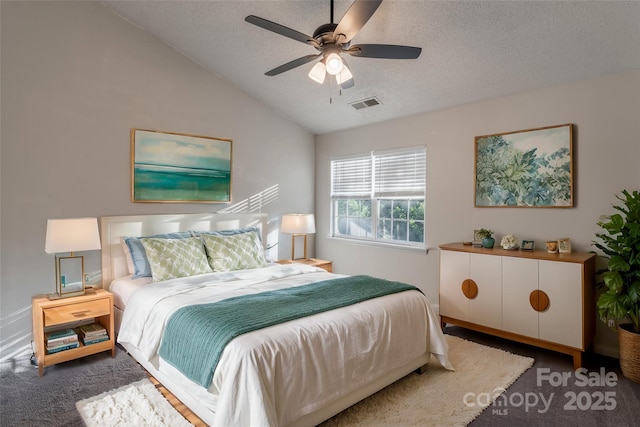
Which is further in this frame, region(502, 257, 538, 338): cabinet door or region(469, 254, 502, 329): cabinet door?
region(469, 254, 502, 329): cabinet door

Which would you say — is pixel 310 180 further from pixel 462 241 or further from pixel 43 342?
pixel 43 342

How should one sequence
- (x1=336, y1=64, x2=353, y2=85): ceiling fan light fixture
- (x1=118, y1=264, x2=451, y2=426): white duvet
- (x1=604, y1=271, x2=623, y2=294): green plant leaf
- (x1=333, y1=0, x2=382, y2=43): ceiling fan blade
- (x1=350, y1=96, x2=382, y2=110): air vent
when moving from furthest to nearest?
(x1=350, y1=96, x2=382, y2=110): air vent < (x1=604, y1=271, x2=623, y2=294): green plant leaf < (x1=336, y1=64, x2=353, y2=85): ceiling fan light fixture < (x1=333, y1=0, x2=382, y2=43): ceiling fan blade < (x1=118, y1=264, x2=451, y2=426): white duvet

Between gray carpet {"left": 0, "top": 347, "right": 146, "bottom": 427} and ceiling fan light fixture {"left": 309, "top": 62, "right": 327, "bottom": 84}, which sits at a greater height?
ceiling fan light fixture {"left": 309, "top": 62, "right": 327, "bottom": 84}

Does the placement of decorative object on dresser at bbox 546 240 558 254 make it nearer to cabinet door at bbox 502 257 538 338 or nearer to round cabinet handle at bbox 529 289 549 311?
cabinet door at bbox 502 257 538 338

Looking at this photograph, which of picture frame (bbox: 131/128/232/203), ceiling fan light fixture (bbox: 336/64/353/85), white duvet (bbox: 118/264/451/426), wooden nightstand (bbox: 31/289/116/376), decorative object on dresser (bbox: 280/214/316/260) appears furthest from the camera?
decorative object on dresser (bbox: 280/214/316/260)

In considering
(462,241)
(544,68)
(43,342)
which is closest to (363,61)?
(544,68)

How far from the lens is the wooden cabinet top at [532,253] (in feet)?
9.55

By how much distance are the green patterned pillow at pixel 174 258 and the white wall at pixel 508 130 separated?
7.56 feet

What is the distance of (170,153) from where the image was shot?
3.95 meters

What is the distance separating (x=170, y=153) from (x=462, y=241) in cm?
339

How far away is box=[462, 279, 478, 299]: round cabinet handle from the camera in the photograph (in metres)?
3.43

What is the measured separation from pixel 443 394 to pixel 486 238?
65.4 inches

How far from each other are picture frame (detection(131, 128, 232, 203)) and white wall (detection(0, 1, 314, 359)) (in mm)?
88

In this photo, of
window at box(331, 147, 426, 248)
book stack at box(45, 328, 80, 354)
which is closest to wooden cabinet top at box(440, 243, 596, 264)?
window at box(331, 147, 426, 248)
